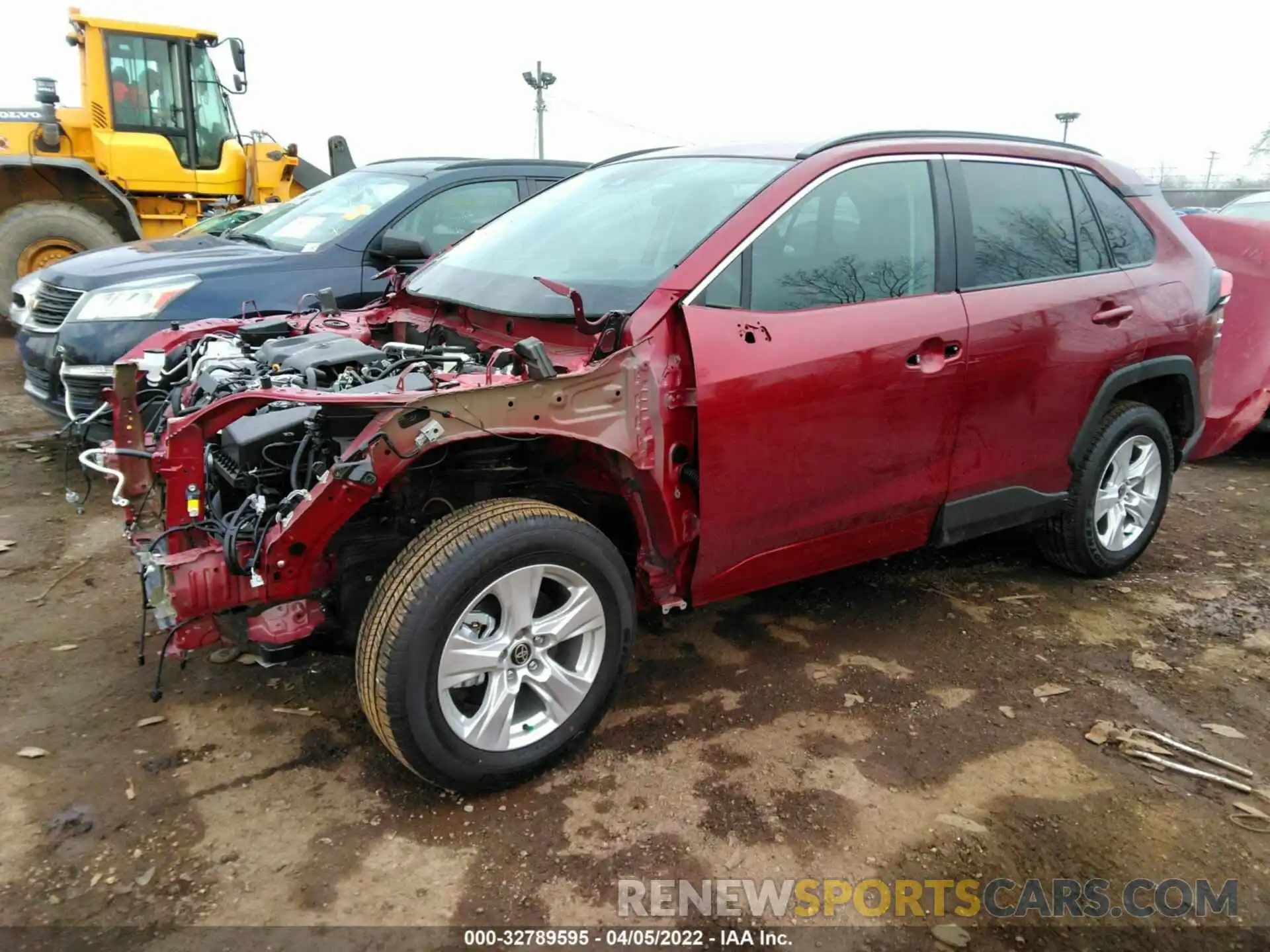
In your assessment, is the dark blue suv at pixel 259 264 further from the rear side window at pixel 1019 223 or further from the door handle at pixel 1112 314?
the door handle at pixel 1112 314

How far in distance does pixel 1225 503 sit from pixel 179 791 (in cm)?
577

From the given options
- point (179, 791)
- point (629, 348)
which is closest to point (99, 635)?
point (179, 791)

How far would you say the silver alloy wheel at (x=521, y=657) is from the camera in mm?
2592

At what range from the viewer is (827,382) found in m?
3.00

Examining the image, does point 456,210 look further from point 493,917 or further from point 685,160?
point 493,917

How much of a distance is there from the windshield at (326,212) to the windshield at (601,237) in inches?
81.3


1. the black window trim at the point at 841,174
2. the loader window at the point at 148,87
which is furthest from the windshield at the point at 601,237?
the loader window at the point at 148,87

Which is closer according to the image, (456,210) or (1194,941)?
(1194,941)

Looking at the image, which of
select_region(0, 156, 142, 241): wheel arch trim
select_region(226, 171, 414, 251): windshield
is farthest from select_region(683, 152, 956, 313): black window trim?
select_region(0, 156, 142, 241): wheel arch trim

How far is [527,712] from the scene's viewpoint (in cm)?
277

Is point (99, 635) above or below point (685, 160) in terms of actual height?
below

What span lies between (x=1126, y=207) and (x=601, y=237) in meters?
2.45

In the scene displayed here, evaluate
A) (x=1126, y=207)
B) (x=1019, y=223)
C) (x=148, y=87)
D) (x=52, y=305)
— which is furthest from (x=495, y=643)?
(x=148, y=87)

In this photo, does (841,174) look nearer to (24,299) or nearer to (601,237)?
(601,237)
